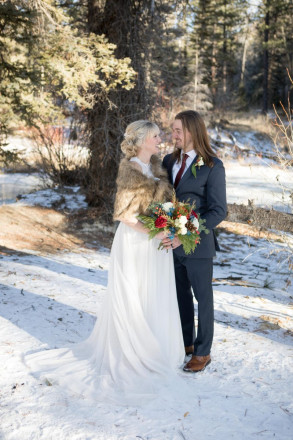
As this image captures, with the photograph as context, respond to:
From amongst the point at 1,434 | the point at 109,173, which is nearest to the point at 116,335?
the point at 1,434

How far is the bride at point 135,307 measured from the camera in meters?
3.69

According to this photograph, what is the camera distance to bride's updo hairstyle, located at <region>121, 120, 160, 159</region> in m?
3.69

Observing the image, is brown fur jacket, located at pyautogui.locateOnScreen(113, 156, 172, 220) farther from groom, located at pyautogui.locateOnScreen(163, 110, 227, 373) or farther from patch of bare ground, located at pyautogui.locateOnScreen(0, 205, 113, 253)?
patch of bare ground, located at pyautogui.locateOnScreen(0, 205, 113, 253)

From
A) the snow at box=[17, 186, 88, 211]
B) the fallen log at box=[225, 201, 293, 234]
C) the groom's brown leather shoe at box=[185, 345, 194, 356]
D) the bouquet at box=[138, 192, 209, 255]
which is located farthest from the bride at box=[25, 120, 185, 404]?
the snow at box=[17, 186, 88, 211]

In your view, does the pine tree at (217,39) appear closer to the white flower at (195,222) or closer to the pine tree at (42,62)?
the pine tree at (42,62)

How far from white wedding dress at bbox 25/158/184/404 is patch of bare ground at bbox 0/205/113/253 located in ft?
15.2

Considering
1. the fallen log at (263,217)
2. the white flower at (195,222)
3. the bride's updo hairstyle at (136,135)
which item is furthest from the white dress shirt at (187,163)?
the fallen log at (263,217)

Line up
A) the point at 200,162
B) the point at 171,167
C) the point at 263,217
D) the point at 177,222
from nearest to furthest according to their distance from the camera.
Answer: the point at 177,222, the point at 200,162, the point at 171,167, the point at 263,217

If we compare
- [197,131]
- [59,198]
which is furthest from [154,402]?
[59,198]

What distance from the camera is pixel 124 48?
1032 centimetres

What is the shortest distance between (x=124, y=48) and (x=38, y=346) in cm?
807

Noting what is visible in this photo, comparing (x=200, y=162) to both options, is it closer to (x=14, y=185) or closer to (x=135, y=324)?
(x=135, y=324)

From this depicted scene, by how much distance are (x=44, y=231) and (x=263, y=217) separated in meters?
5.09

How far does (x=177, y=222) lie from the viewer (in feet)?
11.5
